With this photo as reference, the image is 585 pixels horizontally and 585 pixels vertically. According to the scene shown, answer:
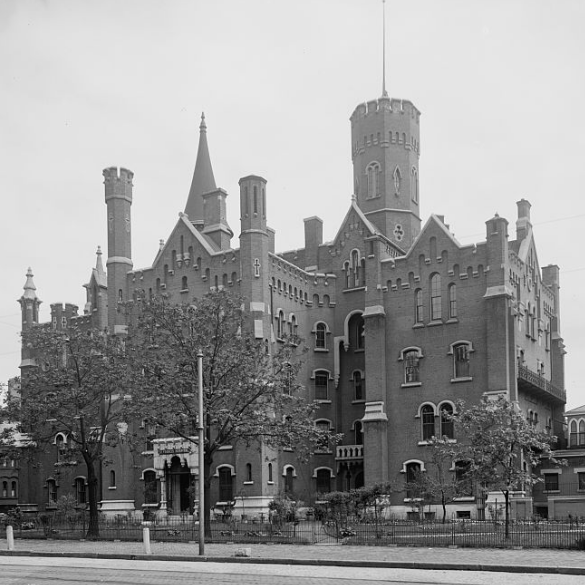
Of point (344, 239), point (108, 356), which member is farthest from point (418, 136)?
point (108, 356)

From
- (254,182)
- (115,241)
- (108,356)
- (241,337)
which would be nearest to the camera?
(241,337)

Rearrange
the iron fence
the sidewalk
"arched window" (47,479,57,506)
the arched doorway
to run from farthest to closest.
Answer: "arched window" (47,479,57,506) → the arched doorway → the iron fence → the sidewalk

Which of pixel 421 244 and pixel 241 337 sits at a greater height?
pixel 421 244

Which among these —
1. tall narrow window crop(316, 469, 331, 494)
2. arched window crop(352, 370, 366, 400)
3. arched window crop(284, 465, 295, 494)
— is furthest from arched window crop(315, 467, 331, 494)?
arched window crop(352, 370, 366, 400)

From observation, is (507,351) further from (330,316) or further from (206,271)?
(206,271)

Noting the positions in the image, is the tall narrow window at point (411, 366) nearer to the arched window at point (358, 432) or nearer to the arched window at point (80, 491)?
the arched window at point (358, 432)

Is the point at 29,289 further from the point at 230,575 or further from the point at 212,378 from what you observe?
the point at 230,575

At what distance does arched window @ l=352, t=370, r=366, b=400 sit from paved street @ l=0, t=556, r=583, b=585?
32.7 metres

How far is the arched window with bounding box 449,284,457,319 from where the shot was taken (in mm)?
55125

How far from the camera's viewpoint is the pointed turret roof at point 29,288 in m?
69.1

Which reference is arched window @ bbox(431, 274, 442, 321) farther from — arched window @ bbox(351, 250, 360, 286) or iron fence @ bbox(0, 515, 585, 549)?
iron fence @ bbox(0, 515, 585, 549)

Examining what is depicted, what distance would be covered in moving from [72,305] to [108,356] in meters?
22.8

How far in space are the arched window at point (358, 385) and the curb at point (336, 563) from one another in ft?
99.4

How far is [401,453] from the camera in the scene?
5531 centimetres
